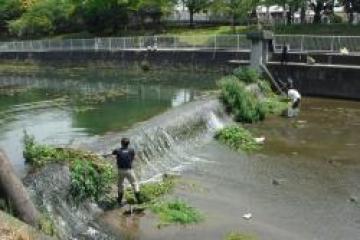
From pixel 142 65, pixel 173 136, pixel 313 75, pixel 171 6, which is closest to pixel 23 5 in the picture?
pixel 171 6

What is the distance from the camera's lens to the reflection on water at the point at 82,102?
2459 centimetres

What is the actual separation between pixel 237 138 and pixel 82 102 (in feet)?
44.0

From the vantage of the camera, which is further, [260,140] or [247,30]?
[247,30]

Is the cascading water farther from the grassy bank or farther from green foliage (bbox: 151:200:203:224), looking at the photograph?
the grassy bank

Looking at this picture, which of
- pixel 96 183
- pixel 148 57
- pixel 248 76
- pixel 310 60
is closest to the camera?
pixel 96 183

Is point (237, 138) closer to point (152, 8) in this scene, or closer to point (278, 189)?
point (278, 189)

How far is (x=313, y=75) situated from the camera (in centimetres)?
3431

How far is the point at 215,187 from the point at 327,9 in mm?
44672

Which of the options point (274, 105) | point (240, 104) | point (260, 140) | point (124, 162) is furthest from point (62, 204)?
point (274, 105)

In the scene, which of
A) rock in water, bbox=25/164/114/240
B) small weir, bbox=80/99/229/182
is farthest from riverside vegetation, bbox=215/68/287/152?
rock in water, bbox=25/164/114/240

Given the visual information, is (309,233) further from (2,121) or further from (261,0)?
(261,0)

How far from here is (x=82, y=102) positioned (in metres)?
33.4

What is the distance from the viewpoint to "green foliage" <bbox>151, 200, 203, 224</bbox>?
14.3 meters

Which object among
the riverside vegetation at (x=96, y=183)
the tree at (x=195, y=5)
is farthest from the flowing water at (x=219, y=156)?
the tree at (x=195, y=5)
